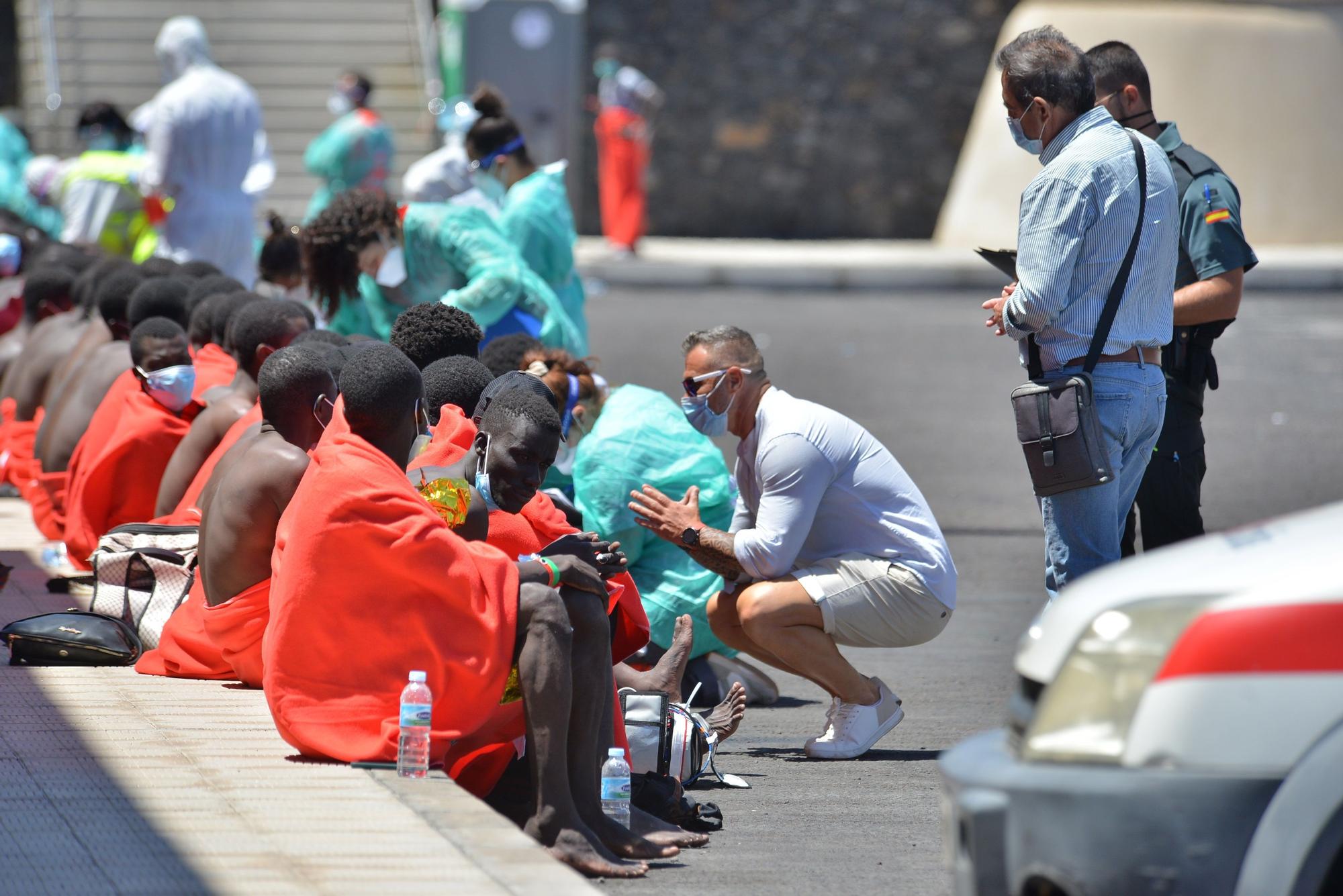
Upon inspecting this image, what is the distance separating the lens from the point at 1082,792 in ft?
10.4

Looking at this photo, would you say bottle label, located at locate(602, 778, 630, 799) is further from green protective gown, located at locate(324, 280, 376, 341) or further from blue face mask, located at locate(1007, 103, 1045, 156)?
green protective gown, located at locate(324, 280, 376, 341)

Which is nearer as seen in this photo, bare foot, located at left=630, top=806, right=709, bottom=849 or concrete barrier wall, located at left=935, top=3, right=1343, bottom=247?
bare foot, located at left=630, top=806, right=709, bottom=849

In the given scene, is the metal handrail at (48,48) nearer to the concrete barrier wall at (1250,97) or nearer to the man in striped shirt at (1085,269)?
the concrete barrier wall at (1250,97)

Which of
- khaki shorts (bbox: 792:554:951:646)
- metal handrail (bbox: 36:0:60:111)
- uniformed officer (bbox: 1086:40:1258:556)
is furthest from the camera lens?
metal handrail (bbox: 36:0:60:111)

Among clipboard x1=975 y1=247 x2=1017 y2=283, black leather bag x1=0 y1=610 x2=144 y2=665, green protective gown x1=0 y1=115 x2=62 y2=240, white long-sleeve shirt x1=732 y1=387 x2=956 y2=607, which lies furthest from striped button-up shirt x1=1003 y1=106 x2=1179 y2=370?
green protective gown x1=0 y1=115 x2=62 y2=240

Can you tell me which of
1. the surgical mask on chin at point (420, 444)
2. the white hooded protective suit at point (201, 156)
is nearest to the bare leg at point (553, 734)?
the surgical mask on chin at point (420, 444)

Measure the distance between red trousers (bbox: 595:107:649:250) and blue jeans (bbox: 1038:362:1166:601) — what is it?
60.9 ft

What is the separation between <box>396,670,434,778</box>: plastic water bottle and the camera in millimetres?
4465

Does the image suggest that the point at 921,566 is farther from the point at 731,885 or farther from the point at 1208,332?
the point at 731,885

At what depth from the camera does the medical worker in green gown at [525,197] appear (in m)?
9.06

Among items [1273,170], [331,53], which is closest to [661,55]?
[331,53]

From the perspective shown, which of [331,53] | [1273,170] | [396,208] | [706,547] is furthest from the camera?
[1273,170]

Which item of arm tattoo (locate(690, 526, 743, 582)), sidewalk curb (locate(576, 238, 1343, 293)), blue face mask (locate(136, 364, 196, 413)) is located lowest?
sidewalk curb (locate(576, 238, 1343, 293))

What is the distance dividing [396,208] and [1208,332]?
3.56 meters
